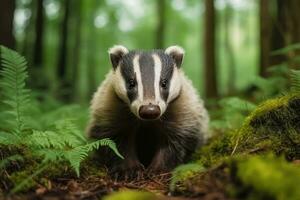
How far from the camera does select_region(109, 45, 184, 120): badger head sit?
4.88 m

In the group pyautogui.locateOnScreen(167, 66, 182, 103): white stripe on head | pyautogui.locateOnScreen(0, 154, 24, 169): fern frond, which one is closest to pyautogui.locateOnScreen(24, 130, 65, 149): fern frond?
pyautogui.locateOnScreen(0, 154, 24, 169): fern frond

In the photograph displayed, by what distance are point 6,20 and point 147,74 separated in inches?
177

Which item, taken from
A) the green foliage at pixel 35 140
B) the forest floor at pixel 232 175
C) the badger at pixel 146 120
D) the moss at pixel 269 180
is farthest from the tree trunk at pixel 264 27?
the moss at pixel 269 180

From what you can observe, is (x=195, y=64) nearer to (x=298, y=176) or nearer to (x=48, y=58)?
(x=48, y=58)

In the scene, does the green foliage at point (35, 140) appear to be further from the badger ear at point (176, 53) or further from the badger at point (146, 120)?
the badger ear at point (176, 53)

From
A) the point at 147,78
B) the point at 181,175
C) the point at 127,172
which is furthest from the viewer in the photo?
the point at 147,78

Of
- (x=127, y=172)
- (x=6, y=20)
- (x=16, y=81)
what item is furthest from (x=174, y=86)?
(x=6, y=20)

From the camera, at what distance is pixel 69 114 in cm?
777

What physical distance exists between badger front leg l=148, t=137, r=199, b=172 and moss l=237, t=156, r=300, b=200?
90.9 inches

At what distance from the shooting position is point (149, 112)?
15.3 ft

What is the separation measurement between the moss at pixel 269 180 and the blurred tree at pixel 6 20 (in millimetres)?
6637

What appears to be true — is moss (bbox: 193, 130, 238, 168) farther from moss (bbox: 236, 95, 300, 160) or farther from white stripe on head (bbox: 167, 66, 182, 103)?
white stripe on head (bbox: 167, 66, 182, 103)

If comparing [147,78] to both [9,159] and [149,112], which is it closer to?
[149,112]

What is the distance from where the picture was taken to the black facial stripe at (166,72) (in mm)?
5307
